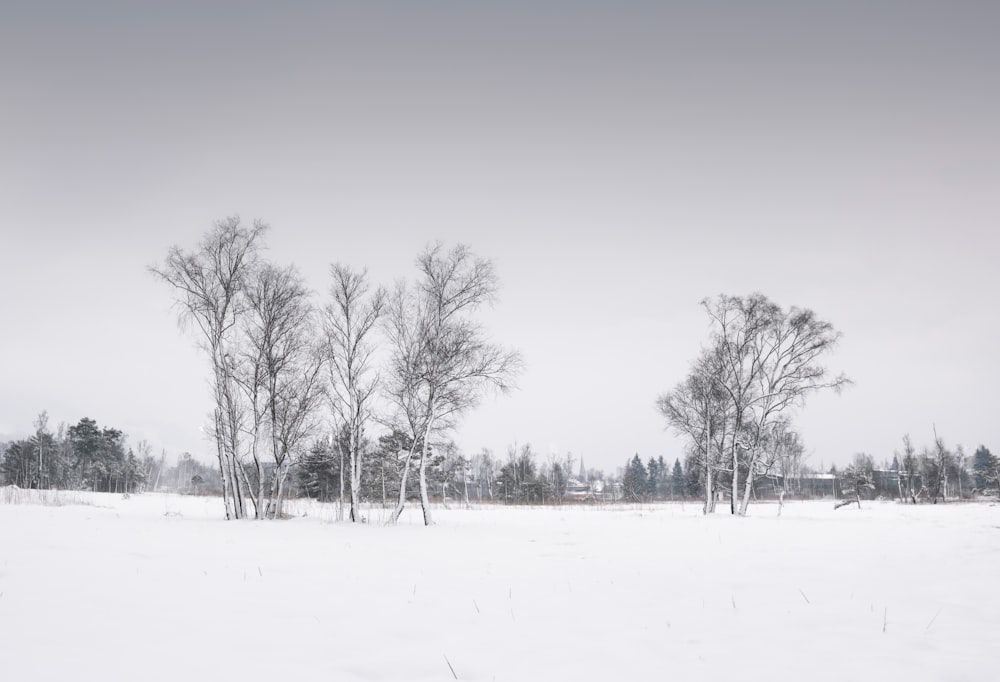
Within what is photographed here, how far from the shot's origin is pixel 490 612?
659cm

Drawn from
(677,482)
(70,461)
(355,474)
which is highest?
(355,474)

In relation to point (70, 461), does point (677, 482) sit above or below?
below

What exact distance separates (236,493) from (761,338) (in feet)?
84.2

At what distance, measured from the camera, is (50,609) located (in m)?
5.71

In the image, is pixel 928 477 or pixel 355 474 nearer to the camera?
pixel 355 474

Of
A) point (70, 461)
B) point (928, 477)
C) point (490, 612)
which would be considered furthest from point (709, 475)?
point (70, 461)

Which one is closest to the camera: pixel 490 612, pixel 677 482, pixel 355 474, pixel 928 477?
pixel 490 612

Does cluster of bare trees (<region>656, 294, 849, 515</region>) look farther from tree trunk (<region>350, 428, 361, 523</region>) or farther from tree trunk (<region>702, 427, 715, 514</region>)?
tree trunk (<region>350, 428, 361, 523</region>)

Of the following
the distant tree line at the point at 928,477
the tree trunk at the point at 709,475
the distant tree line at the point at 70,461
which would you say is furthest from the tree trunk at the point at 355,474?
the distant tree line at the point at 70,461

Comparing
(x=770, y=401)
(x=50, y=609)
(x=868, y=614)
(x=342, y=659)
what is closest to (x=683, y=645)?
(x=868, y=614)

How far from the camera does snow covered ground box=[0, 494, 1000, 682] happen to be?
4559 millimetres

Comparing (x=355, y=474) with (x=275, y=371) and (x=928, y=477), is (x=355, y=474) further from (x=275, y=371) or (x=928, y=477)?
(x=928, y=477)

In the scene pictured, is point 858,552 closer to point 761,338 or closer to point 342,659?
point 342,659

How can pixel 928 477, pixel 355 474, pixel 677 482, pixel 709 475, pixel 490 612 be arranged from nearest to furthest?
pixel 490 612, pixel 355 474, pixel 709 475, pixel 928 477, pixel 677 482
